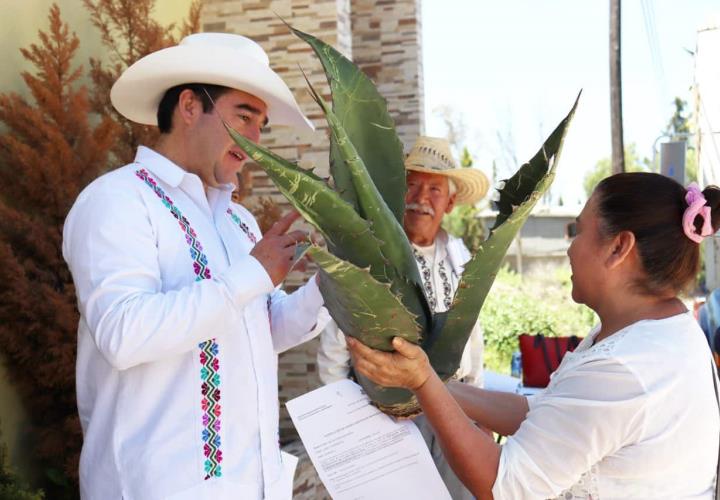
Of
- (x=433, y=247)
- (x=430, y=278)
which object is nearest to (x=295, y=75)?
(x=433, y=247)

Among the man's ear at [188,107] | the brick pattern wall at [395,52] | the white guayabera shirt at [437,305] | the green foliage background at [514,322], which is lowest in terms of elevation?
the green foliage background at [514,322]

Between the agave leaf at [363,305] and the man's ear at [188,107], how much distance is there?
101 cm

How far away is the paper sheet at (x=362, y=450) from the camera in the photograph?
1667 mm

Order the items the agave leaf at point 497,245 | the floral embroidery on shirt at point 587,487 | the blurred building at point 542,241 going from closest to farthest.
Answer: the agave leaf at point 497,245, the floral embroidery on shirt at point 587,487, the blurred building at point 542,241

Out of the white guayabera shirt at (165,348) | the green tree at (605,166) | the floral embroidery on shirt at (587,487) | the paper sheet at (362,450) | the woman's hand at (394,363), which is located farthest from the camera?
the green tree at (605,166)

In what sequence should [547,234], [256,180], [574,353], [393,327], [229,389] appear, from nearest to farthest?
1. [393,327]
2. [574,353]
3. [229,389]
4. [256,180]
5. [547,234]

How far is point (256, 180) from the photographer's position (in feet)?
16.3

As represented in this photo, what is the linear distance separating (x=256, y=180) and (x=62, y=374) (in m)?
2.03

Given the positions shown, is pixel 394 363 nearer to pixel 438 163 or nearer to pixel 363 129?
pixel 363 129

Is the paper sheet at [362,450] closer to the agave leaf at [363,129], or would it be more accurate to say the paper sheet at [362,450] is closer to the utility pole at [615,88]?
the agave leaf at [363,129]

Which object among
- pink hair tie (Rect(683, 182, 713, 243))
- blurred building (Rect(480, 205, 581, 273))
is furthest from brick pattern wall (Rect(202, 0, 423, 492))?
blurred building (Rect(480, 205, 581, 273))

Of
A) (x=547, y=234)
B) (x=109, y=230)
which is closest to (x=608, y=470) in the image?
(x=109, y=230)

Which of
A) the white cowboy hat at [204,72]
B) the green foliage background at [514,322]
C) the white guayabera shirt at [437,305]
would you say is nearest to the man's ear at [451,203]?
the white guayabera shirt at [437,305]

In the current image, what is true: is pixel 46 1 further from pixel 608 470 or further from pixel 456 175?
pixel 608 470
